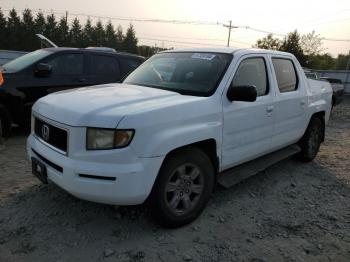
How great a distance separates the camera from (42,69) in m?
6.47

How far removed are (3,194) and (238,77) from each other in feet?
9.81

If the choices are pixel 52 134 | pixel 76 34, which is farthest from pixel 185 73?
pixel 76 34

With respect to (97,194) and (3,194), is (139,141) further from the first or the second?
(3,194)

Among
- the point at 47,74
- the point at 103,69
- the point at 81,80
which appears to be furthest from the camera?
the point at 103,69

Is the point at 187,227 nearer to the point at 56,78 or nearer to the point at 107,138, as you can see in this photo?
the point at 107,138

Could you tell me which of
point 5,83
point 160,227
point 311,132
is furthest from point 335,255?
point 5,83

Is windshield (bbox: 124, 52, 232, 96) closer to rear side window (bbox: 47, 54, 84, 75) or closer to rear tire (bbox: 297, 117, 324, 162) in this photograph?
rear tire (bbox: 297, 117, 324, 162)

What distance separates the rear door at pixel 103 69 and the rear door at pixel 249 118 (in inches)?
158

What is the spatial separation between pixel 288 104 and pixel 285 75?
460mm

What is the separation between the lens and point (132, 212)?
3.70m

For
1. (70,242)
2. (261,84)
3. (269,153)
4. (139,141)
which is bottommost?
(70,242)

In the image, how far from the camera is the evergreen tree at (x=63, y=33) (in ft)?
235

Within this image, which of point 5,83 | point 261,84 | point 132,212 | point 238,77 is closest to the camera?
point 132,212

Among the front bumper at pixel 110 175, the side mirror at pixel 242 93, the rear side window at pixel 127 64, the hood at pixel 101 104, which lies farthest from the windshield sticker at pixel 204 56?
the rear side window at pixel 127 64
